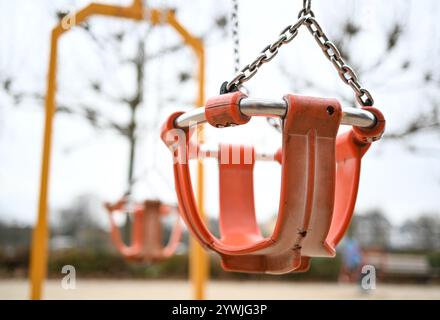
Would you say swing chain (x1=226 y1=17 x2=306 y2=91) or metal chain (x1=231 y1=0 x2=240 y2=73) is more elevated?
metal chain (x1=231 y1=0 x2=240 y2=73)

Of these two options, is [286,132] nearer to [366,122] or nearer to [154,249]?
[366,122]

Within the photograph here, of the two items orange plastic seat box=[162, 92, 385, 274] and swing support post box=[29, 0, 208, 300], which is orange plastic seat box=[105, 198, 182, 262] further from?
orange plastic seat box=[162, 92, 385, 274]

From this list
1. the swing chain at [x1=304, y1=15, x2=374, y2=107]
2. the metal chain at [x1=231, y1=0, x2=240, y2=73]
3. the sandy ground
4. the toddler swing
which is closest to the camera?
the toddler swing

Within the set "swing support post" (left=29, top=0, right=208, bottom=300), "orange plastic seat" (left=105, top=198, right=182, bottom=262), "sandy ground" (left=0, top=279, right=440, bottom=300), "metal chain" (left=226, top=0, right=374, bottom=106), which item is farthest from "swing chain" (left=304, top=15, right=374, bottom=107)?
"sandy ground" (left=0, top=279, right=440, bottom=300)

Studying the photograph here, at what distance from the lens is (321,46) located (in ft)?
3.59

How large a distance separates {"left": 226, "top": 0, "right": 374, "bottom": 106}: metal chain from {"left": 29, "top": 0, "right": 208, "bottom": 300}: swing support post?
1.53m

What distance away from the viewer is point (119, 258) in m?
9.55

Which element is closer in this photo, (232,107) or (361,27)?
(232,107)

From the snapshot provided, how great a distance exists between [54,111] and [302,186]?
169 centimetres

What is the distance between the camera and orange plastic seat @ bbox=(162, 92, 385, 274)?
94cm

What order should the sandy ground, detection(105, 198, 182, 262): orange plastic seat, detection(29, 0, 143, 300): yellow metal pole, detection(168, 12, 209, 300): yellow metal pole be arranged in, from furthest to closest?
the sandy ground → detection(105, 198, 182, 262): orange plastic seat → detection(168, 12, 209, 300): yellow metal pole → detection(29, 0, 143, 300): yellow metal pole

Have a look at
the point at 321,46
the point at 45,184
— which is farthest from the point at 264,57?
the point at 45,184
